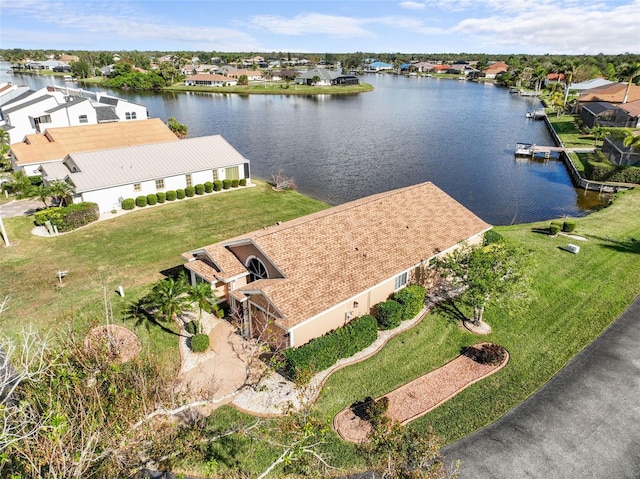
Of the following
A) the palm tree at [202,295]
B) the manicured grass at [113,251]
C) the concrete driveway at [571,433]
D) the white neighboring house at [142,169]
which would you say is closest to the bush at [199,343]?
the palm tree at [202,295]

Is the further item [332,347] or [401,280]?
[401,280]

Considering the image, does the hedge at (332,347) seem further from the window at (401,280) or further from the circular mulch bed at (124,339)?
the circular mulch bed at (124,339)

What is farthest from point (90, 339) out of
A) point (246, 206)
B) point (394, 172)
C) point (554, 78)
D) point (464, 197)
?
point (554, 78)

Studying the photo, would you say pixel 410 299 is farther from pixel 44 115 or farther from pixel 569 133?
pixel 569 133

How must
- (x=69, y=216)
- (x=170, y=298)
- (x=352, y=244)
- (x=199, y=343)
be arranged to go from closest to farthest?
(x=199, y=343) → (x=170, y=298) → (x=352, y=244) → (x=69, y=216)

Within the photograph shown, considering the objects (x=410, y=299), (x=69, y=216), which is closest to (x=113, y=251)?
(x=69, y=216)

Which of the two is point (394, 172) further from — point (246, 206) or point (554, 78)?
point (554, 78)
